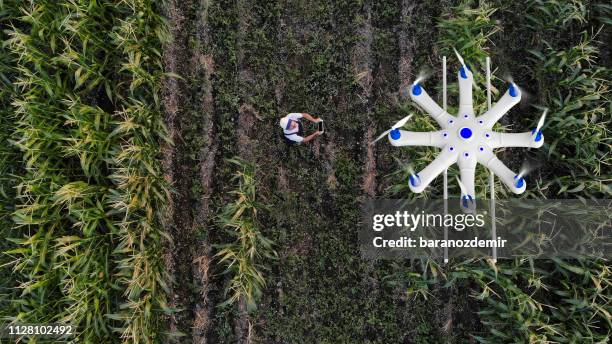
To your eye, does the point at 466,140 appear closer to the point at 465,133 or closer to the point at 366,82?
the point at 465,133

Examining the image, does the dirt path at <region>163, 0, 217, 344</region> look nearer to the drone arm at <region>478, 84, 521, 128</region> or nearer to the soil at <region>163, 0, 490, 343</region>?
the soil at <region>163, 0, 490, 343</region>

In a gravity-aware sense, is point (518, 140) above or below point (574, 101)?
below

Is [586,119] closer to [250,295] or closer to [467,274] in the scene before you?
[467,274]

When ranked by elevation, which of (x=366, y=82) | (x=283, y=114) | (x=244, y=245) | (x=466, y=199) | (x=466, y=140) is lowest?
(x=244, y=245)

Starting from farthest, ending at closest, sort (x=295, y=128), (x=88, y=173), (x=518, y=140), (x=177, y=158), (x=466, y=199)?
(x=177, y=158)
(x=295, y=128)
(x=88, y=173)
(x=466, y=199)
(x=518, y=140)

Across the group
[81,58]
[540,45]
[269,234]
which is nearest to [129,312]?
[269,234]

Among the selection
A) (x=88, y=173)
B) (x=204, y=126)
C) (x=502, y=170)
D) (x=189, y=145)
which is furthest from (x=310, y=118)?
(x=88, y=173)
